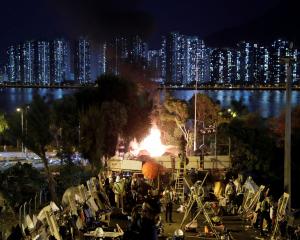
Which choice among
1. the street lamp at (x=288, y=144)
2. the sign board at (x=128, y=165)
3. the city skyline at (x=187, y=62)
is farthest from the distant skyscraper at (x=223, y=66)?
the street lamp at (x=288, y=144)

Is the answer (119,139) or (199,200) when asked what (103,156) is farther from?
(199,200)

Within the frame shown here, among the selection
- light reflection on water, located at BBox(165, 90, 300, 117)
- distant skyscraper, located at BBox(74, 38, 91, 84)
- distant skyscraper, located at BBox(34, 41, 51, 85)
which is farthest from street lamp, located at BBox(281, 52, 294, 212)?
distant skyscraper, located at BBox(34, 41, 51, 85)

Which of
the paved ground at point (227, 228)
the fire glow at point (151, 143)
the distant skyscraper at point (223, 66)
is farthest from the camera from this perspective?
the distant skyscraper at point (223, 66)

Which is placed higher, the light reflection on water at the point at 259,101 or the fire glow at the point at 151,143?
the light reflection on water at the point at 259,101

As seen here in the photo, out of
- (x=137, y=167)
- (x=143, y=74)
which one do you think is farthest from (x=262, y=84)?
(x=137, y=167)

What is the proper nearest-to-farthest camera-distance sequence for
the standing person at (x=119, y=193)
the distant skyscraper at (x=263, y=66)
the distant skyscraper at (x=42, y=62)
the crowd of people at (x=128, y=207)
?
1. the crowd of people at (x=128, y=207)
2. the standing person at (x=119, y=193)
3. the distant skyscraper at (x=263, y=66)
4. the distant skyscraper at (x=42, y=62)

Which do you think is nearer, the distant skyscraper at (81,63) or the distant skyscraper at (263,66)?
the distant skyscraper at (81,63)

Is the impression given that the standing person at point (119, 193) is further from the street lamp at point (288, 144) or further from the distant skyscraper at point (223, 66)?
the distant skyscraper at point (223, 66)

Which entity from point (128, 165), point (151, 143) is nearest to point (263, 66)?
point (151, 143)

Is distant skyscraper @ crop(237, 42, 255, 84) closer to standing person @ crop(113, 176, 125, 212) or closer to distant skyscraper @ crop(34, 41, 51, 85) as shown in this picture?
distant skyscraper @ crop(34, 41, 51, 85)

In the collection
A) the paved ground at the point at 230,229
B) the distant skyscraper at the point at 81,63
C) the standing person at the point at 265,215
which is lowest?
the paved ground at the point at 230,229

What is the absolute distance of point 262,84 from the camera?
169250 mm

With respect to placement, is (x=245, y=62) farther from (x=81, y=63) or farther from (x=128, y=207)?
(x=128, y=207)

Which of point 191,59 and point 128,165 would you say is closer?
point 128,165
